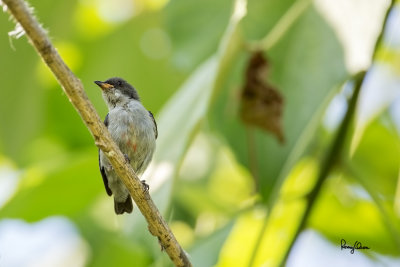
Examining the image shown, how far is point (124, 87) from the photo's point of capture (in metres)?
3.43

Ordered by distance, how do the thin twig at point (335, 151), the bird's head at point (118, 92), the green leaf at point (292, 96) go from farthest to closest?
the bird's head at point (118, 92) → the green leaf at point (292, 96) → the thin twig at point (335, 151)

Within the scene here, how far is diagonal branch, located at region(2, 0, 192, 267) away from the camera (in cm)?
136

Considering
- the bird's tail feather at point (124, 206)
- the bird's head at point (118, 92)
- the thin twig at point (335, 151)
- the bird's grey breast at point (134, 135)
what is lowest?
the thin twig at point (335, 151)

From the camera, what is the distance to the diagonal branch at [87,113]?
1358 millimetres

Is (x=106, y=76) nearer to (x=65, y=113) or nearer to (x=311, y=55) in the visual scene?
(x=65, y=113)

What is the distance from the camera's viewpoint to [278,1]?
350cm

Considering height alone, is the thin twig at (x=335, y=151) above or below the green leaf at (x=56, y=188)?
below

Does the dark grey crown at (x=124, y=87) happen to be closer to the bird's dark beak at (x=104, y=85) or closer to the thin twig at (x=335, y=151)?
the bird's dark beak at (x=104, y=85)

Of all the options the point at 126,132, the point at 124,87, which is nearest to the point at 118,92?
the point at 124,87

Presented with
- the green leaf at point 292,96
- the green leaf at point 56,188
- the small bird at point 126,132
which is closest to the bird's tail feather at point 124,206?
the small bird at point 126,132

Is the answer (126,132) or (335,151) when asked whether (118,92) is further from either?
(335,151)

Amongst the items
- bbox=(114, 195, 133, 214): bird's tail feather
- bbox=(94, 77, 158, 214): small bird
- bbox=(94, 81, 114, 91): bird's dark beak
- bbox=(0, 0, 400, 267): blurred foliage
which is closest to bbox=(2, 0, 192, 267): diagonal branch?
bbox=(0, 0, 400, 267): blurred foliage

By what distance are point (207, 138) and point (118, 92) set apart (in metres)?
0.72

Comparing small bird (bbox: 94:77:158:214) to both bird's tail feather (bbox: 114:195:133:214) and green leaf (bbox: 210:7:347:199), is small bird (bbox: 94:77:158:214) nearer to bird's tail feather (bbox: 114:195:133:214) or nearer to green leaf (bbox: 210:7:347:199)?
bird's tail feather (bbox: 114:195:133:214)
